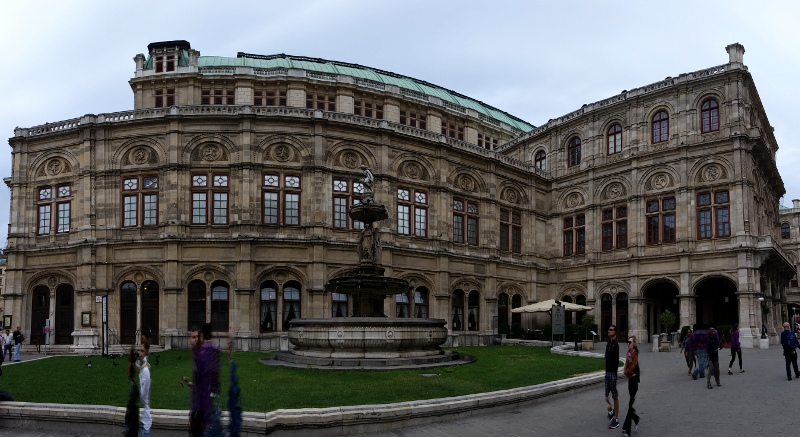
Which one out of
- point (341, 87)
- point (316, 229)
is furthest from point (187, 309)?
point (341, 87)

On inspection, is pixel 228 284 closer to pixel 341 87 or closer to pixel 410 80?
pixel 341 87

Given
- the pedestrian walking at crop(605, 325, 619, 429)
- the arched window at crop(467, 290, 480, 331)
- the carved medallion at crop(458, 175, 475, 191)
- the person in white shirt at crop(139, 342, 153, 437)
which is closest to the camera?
the person in white shirt at crop(139, 342, 153, 437)

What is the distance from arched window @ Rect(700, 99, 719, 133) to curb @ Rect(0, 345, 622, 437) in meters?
31.5

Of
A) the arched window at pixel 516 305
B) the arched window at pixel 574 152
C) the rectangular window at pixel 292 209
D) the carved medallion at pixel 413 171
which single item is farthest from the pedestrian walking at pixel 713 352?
the arched window at pixel 574 152

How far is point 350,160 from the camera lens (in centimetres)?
3647

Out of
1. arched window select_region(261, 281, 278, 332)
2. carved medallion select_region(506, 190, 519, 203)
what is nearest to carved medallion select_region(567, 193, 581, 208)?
carved medallion select_region(506, 190, 519, 203)

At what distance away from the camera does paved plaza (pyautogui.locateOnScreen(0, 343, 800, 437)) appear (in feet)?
38.7

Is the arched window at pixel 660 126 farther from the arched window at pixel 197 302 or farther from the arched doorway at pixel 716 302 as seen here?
the arched window at pixel 197 302

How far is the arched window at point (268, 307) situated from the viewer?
3378cm

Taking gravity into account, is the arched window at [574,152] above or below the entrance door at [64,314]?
above

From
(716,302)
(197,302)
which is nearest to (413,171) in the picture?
(197,302)

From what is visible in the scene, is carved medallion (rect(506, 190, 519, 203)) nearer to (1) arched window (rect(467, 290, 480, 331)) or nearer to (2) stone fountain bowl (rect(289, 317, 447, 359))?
(1) arched window (rect(467, 290, 480, 331))

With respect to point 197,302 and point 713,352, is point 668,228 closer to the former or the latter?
point 713,352

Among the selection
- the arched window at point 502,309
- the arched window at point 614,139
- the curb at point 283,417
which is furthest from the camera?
→ the arched window at point 614,139
